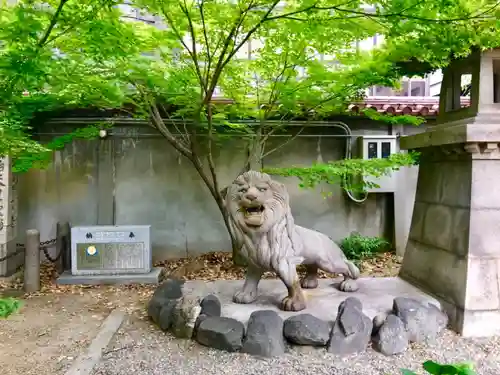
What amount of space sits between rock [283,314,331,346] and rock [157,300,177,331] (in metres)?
1.27

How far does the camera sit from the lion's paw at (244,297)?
178 inches

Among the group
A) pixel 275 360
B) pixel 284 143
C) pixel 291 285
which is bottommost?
pixel 275 360

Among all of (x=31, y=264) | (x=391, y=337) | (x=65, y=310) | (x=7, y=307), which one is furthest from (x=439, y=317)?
(x=31, y=264)

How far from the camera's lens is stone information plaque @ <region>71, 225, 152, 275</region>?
6934 millimetres

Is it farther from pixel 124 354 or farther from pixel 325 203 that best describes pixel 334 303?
pixel 325 203

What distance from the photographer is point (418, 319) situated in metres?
4.07

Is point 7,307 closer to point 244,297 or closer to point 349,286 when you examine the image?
point 244,297

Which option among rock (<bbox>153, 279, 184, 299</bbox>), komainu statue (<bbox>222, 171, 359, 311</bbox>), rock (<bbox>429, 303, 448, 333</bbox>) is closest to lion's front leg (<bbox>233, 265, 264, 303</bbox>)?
komainu statue (<bbox>222, 171, 359, 311</bbox>)

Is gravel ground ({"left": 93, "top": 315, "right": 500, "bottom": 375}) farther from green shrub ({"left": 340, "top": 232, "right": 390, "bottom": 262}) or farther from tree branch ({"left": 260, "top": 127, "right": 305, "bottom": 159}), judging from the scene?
tree branch ({"left": 260, "top": 127, "right": 305, "bottom": 159})

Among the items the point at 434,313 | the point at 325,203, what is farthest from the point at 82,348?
the point at 325,203

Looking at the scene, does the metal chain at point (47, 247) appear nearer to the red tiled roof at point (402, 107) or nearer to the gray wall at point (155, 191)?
the gray wall at point (155, 191)

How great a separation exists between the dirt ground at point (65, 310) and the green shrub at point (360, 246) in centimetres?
17

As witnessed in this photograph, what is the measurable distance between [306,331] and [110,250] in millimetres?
4359

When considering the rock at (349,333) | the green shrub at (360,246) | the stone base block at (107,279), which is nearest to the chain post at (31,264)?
the stone base block at (107,279)
